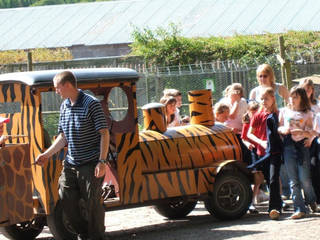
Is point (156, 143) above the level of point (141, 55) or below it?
below

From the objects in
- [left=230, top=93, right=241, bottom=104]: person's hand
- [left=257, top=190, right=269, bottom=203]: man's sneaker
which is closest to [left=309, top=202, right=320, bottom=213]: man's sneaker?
[left=257, top=190, right=269, bottom=203]: man's sneaker

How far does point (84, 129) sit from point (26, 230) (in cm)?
206

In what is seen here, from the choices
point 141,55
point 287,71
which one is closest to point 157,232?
point 287,71

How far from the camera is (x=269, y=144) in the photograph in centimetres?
1070

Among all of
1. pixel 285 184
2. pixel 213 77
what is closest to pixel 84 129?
pixel 285 184

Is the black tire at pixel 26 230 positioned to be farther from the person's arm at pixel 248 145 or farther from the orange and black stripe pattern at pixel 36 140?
the person's arm at pixel 248 145

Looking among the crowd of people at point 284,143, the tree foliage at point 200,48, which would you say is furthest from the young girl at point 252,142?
the tree foliage at point 200,48

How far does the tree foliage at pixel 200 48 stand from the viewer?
2202cm

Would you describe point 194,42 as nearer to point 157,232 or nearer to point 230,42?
point 230,42

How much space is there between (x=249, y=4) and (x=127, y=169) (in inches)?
1243

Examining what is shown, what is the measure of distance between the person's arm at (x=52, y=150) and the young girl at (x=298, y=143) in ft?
9.92

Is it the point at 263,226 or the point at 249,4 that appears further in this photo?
the point at 249,4

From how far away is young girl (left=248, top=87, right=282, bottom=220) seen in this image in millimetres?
10633

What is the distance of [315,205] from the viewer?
1073cm
